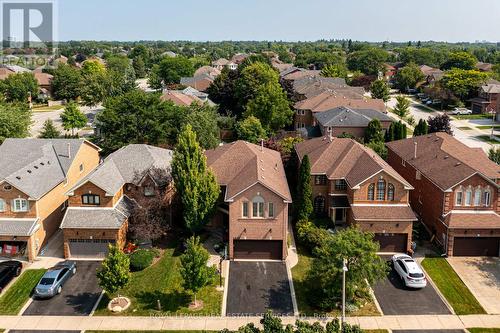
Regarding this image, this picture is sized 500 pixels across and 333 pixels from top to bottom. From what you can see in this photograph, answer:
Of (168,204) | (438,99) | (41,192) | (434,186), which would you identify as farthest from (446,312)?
(438,99)

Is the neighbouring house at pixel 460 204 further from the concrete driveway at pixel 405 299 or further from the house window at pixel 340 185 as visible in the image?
the house window at pixel 340 185

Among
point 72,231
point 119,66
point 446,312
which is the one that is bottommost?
point 446,312

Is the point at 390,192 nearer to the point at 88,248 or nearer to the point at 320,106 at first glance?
the point at 88,248

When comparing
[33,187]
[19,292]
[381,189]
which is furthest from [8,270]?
[381,189]

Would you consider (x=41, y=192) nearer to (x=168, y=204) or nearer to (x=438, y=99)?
(x=168, y=204)

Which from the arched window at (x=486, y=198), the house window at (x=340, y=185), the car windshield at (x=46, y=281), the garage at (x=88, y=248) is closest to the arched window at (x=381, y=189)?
the house window at (x=340, y=185)

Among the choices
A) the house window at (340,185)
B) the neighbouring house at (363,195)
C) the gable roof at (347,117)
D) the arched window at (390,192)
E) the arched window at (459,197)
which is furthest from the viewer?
the gable roof at (347,117)

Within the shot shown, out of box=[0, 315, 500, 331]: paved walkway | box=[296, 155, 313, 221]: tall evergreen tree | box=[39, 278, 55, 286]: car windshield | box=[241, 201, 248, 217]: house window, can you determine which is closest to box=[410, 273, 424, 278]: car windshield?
box=[0, 315, 500, 331]: paved walkway
